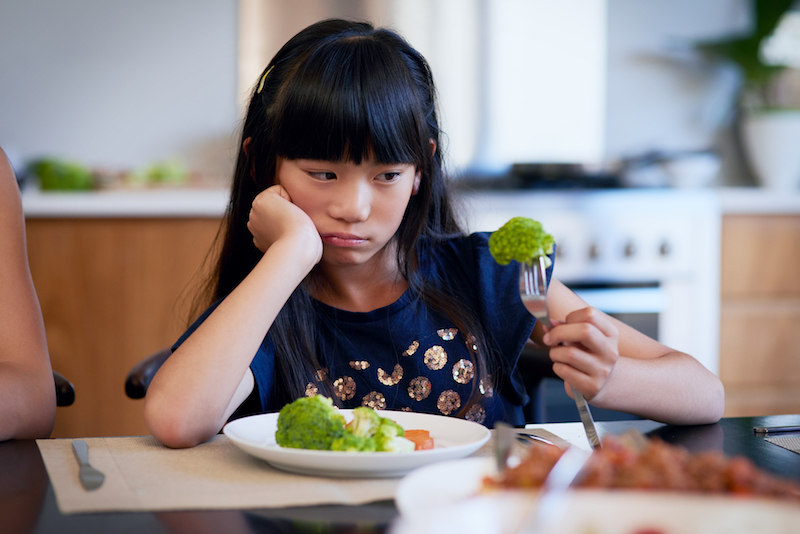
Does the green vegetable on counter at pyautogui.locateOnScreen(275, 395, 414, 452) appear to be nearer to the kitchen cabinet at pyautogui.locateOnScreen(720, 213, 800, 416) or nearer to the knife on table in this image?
the knife on table

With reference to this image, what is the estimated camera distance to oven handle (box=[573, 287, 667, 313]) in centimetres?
248

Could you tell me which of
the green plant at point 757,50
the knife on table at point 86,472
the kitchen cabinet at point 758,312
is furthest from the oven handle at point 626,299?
the knife on table at point 86,472

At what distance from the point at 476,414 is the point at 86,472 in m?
0.62

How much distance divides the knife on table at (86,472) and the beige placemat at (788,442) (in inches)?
26.6

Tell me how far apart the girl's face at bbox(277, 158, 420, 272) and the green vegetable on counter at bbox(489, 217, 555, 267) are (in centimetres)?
30

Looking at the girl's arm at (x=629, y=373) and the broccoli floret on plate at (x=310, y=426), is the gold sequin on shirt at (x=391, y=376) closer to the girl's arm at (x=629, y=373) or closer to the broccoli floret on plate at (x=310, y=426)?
the girl's arm at (x=629, y=373)

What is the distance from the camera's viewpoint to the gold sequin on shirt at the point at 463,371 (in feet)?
3.83

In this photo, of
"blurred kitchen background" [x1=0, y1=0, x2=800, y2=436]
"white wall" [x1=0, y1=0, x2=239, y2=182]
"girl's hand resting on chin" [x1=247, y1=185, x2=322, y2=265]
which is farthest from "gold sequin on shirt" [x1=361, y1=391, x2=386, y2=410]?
"white wall" [x1=0, y1=0, x2=239, y2=182]

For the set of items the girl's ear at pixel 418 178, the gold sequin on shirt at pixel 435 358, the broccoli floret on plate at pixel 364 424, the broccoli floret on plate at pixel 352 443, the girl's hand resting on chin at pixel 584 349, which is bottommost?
the gold sequin on shirt at pixel 435 358

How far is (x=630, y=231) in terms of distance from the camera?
100.0 inches

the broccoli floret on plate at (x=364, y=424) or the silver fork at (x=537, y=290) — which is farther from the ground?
the silver fork at (x=537, y=290)

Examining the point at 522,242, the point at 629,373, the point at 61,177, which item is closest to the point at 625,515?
the point at 522,242

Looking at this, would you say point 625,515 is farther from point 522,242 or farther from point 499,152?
point 499,152

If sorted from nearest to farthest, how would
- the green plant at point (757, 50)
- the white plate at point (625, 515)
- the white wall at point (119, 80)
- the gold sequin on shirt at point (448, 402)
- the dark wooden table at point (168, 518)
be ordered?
the white plate at point (625, 515)
the dark wooden table at point (168, 518)
the gold sequin on shirt at point (448, 402)
the white wall at point (119, 80)
the green plant at point (757, 50)
